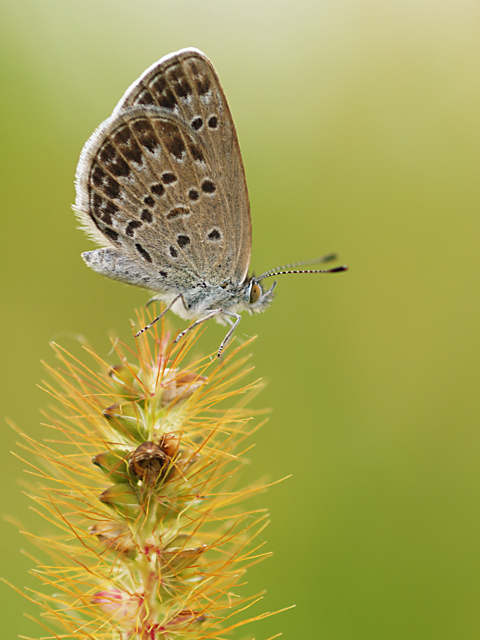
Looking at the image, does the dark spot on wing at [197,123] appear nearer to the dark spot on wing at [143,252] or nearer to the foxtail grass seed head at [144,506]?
the dark spot on wing at [143,252]

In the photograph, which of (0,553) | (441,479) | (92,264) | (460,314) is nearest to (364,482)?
(441,479)

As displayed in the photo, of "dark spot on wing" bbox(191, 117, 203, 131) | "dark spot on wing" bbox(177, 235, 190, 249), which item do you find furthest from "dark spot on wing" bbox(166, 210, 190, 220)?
"dark spot on wing" bbox(191, 117, 203, 131)

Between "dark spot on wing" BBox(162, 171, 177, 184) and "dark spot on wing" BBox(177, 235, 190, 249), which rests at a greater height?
"dark spot on wing" BBox(162, 171, 177, 184)

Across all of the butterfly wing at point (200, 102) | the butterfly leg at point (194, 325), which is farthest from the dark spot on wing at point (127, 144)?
the butterfly leg at point (194, 325)

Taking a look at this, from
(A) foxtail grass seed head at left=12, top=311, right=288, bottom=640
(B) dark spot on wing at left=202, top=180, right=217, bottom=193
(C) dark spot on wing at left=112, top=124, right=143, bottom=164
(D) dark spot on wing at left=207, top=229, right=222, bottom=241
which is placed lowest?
(A) foxtail grass seed head at left=12, top=311, right=288, bottom=640

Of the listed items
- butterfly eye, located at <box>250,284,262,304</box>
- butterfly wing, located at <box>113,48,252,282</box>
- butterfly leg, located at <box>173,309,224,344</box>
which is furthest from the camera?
butterfly eye, located at <box>250,284,262,304</box>

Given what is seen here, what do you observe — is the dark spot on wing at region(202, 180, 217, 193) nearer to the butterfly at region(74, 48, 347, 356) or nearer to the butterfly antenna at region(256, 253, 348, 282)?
the butterfly at region(74, 48, 347, 356)

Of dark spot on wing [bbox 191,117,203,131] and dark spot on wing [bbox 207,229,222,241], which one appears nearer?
dark spot on wing [bbox 191,117,203,131]

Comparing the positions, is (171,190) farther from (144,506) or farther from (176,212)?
(144,506)
